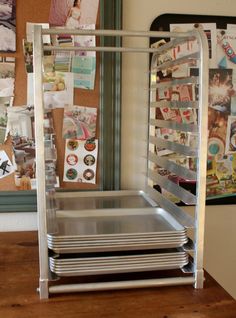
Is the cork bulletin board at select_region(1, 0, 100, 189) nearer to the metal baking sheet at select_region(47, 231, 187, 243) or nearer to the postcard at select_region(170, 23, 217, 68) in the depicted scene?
the postcard at select_region(170, 23, 217, 68)

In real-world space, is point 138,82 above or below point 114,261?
above

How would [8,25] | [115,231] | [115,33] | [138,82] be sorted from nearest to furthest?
1. [115,33]
2. [115,231]
3. [8,25]
4. [138,82]

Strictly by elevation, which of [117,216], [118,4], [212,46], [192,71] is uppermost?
[118,4]

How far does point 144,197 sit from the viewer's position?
4.76ft

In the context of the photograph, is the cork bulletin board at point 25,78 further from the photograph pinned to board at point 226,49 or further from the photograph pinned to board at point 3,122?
the photograph pinned to board at point 226,49

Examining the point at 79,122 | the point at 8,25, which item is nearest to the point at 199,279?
the point at 79,122

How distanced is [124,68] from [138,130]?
0.25m

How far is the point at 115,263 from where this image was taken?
0.99 metres

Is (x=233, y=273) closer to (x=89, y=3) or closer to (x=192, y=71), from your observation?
(x=192, y=71)

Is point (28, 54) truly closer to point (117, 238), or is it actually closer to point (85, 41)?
point (85, 41)

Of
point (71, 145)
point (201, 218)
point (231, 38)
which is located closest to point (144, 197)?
point (71, 145)

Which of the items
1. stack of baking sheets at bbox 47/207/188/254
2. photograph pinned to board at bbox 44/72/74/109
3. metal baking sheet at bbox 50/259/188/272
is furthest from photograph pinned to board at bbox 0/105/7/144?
metal baking sheet at bbox 50/259/188/272

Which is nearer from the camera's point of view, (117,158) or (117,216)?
(117,216)

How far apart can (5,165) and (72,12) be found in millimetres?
643
